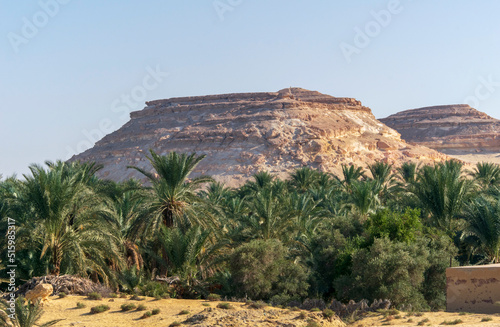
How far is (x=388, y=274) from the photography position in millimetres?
15578

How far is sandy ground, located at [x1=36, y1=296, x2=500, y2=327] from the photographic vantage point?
1198 cm

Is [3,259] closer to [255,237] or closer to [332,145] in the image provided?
[255,237]

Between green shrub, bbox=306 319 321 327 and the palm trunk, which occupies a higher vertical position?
the palm trunk

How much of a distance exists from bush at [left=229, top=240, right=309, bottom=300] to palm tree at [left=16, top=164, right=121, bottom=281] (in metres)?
3.48

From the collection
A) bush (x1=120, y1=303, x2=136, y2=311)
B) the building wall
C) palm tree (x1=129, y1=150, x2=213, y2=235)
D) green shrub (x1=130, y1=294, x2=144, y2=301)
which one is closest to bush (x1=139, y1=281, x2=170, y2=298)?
green shrub (x1=130, y1=294, x2=144, y2=301)

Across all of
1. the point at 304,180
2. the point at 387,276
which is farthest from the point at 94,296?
the point at 304,180

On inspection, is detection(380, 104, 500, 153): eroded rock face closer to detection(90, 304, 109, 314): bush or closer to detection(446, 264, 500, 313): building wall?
detection(446, 264, 500, 313): building wall

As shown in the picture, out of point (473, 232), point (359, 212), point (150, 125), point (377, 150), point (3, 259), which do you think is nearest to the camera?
point (3, 259)

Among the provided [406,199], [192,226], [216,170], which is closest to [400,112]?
[216,170]

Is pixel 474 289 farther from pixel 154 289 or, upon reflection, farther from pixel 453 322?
pixel 154 289

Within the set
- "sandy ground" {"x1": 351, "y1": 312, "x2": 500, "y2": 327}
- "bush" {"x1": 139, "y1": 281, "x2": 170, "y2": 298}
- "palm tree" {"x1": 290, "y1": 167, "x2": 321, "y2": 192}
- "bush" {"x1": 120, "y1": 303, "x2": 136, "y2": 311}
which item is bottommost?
"sandy ground" {"x1": 351, "y1": 312, "x2": 500, "y2": 327}

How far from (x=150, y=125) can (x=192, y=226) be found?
233 feet

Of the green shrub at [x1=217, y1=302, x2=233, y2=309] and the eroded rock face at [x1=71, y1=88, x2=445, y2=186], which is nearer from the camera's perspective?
the green shrub at [x1=217, y1=302, x2=233, y2=309]

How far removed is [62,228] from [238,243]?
237 inches
